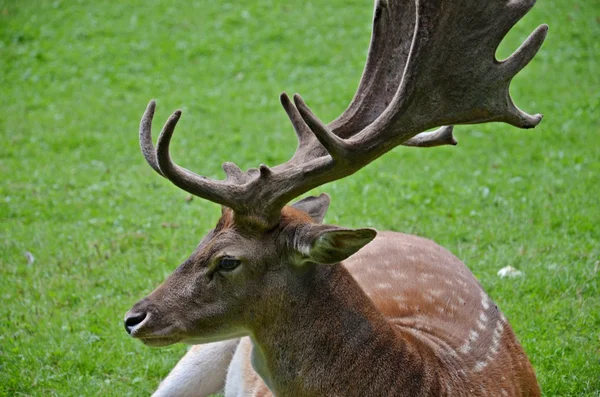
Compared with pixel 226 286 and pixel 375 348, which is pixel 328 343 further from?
pixel 226 286

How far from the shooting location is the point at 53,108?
13953mm

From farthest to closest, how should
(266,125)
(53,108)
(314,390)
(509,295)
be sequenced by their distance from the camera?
(53,108), (266,125), (509,295), (314,390)

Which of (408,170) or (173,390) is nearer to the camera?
(173,390)

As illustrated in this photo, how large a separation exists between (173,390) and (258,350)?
167 cm

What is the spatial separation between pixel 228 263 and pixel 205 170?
22.9ft

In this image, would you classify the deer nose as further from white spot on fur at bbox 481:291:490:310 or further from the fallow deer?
white spot on fur at bbox 481:291:490:310

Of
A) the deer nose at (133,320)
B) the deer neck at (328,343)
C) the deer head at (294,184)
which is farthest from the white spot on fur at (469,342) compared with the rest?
the deer nose at (133,320)

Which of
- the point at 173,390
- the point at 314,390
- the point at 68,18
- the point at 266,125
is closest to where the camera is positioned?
the point at 314,390

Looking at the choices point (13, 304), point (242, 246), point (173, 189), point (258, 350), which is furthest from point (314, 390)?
point (173, 189)

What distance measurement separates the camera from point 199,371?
588 centimetres

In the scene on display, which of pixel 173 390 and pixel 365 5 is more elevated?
pixel 365 5

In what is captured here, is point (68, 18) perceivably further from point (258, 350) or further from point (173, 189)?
point (258, 350)

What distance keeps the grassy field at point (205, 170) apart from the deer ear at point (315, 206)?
2109mm

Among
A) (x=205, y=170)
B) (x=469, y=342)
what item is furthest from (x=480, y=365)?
(x=205, y=170)
